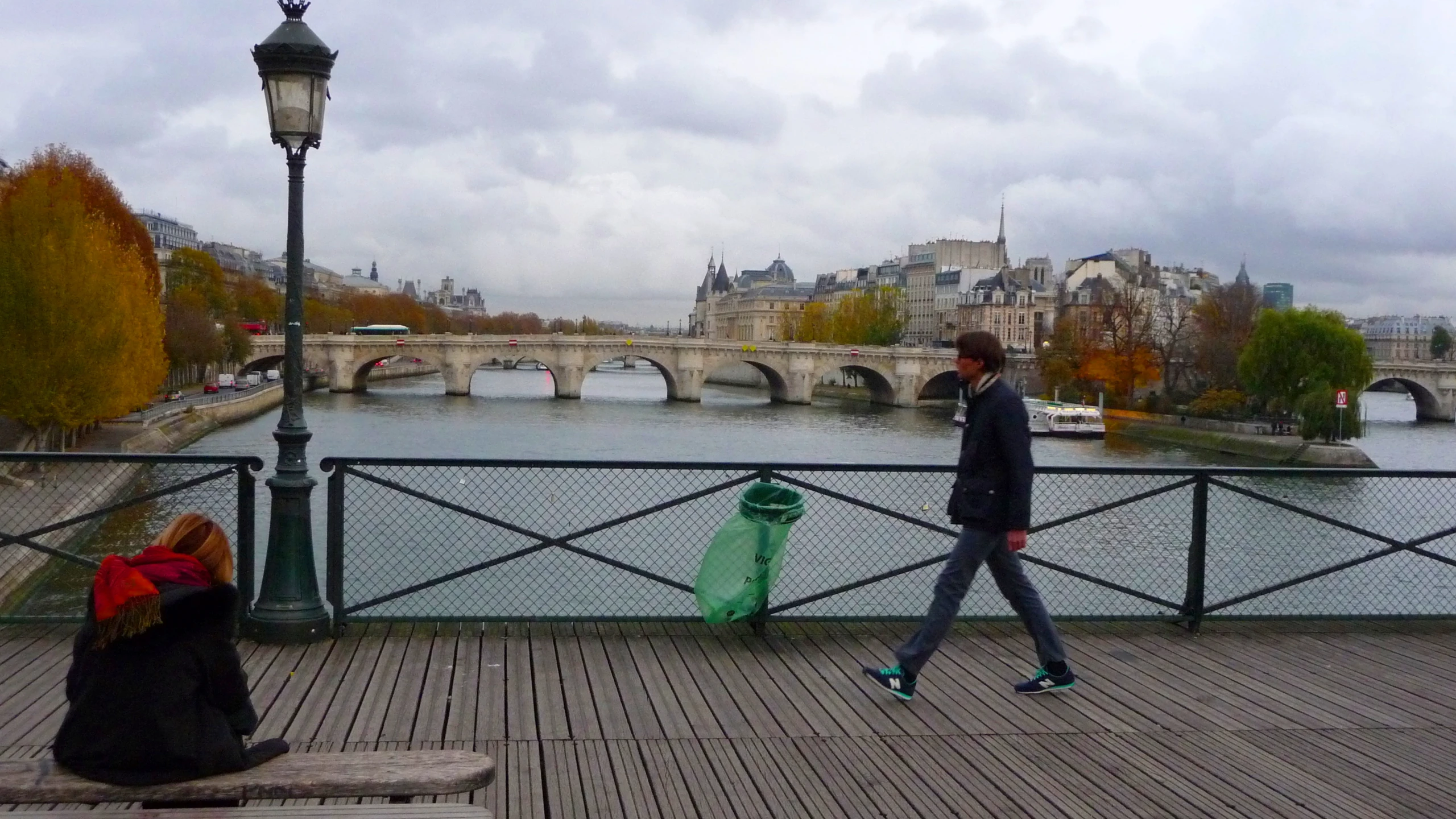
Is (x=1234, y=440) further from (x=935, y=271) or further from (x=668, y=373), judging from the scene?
(x=935, y=271)

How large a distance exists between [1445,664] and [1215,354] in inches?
2268

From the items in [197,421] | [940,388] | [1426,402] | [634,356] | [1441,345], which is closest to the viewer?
[197,421]

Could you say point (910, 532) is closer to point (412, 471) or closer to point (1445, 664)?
point (412, 471)

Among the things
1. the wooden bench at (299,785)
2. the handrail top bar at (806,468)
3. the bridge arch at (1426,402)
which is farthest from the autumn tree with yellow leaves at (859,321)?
the wooden bench at (299,785)

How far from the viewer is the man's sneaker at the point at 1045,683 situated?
5762mm

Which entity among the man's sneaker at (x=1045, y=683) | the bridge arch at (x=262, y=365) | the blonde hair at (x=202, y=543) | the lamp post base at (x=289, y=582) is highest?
the blonde hair at (x=202, y=543)

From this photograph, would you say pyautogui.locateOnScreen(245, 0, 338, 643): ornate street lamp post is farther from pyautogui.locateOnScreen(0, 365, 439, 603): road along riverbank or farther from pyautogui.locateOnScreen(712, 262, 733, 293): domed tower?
pyautogui.locateOnScreen(712, 262, 733, 293): domed tower

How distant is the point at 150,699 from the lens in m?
3.38

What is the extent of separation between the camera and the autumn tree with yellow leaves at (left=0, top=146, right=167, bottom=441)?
89.2ft

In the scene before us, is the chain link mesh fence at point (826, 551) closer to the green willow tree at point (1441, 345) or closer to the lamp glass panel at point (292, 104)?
the lamp glass panel at point (292, 104)

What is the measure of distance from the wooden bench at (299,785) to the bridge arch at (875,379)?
2666 inches

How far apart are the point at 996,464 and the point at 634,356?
6665 cm

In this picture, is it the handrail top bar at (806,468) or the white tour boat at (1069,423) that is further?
the white tour boat at (1069,423)

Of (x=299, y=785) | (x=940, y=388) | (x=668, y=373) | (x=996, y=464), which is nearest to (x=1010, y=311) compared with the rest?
(x=940, y=388)
